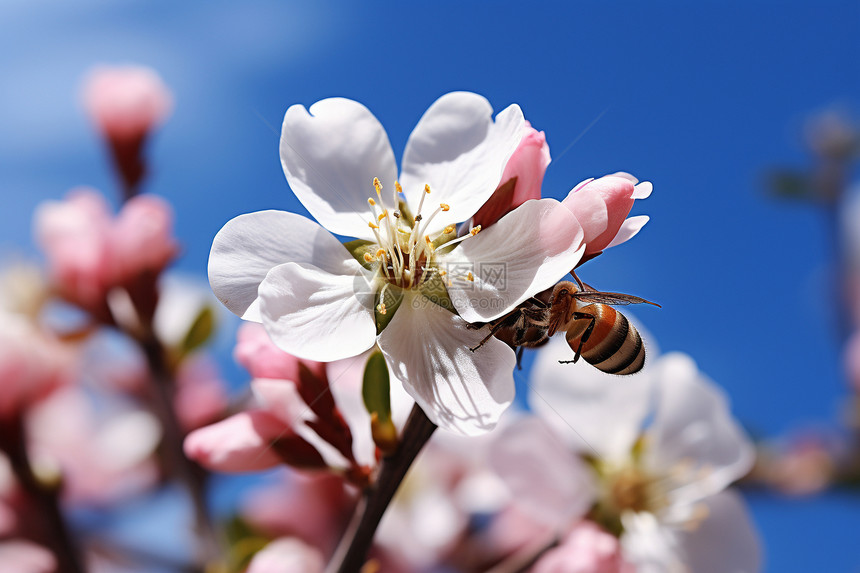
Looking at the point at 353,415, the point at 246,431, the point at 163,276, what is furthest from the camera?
the point at 163,276

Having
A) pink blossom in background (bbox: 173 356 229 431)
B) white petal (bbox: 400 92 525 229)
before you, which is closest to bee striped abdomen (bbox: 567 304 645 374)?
white petal (bbox: 400 92 525 229)

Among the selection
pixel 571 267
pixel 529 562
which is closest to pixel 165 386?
pixel 529 562

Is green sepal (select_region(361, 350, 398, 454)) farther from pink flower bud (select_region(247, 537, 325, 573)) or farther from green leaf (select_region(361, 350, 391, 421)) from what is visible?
pink flower bud (select_region(247, 537, 325, 573))

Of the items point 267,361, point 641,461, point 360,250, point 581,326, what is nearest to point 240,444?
point 267,361

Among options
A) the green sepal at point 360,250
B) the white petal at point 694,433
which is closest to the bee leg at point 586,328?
the green sepal at point 360,250

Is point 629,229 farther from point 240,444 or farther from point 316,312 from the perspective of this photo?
point 240,444

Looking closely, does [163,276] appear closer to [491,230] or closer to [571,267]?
[491,230]

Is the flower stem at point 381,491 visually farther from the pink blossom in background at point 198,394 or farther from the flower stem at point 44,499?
the pink blossom in background at point 198,394
